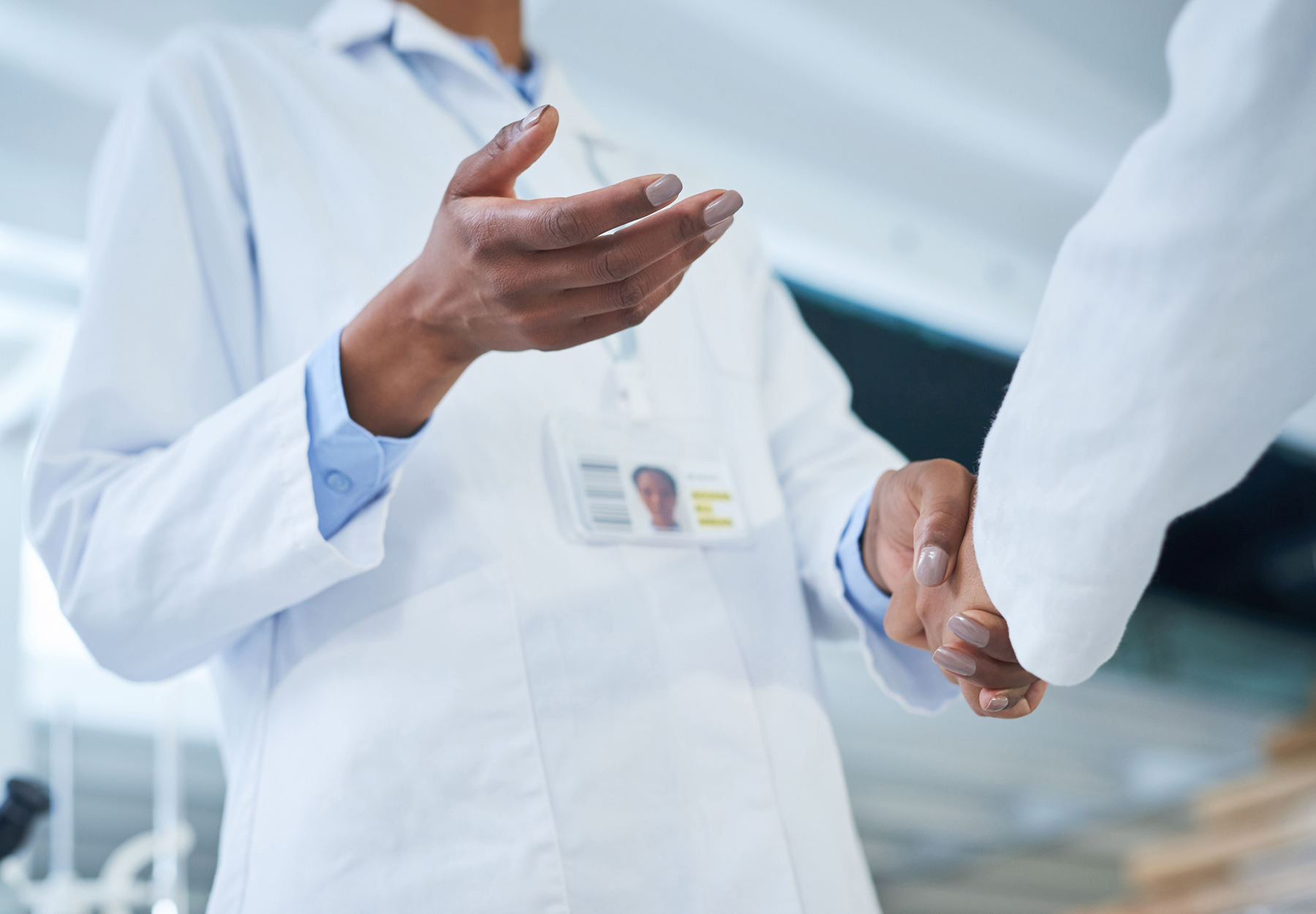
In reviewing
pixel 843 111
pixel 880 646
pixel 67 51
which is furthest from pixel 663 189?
pixel 843 111

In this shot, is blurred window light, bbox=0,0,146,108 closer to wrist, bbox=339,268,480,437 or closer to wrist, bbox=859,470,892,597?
wrist, bbox=339,268,480,437

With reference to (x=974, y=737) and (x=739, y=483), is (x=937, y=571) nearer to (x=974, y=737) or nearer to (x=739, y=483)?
(x=739, y=483)

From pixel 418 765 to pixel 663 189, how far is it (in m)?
0.35

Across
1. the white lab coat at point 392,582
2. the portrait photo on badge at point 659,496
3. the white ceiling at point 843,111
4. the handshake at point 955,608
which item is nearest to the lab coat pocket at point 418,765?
the white lab coat at point 392,582

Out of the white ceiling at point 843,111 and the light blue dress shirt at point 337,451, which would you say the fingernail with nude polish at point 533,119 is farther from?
the white ceiling at point 843,111

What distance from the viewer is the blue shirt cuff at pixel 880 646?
27.6 inches

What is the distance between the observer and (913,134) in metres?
2.42

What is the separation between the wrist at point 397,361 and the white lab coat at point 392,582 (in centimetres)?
5

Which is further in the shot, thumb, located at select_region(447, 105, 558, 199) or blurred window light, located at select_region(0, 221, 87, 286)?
blurred window light, located at select_region(0, 221, 87, 286)

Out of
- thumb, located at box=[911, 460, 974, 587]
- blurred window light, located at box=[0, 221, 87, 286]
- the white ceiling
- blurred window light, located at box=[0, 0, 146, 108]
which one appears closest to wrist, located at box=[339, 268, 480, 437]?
thumb, located at box=[911, 460, 974, 587]

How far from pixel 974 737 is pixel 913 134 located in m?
4.08

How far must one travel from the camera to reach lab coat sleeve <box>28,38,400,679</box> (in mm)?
592

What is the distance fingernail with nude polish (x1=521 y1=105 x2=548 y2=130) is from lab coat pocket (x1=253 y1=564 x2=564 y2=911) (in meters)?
0.28

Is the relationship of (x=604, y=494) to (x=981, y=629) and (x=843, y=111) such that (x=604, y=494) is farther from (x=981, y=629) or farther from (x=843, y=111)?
(x=843, y=111)
